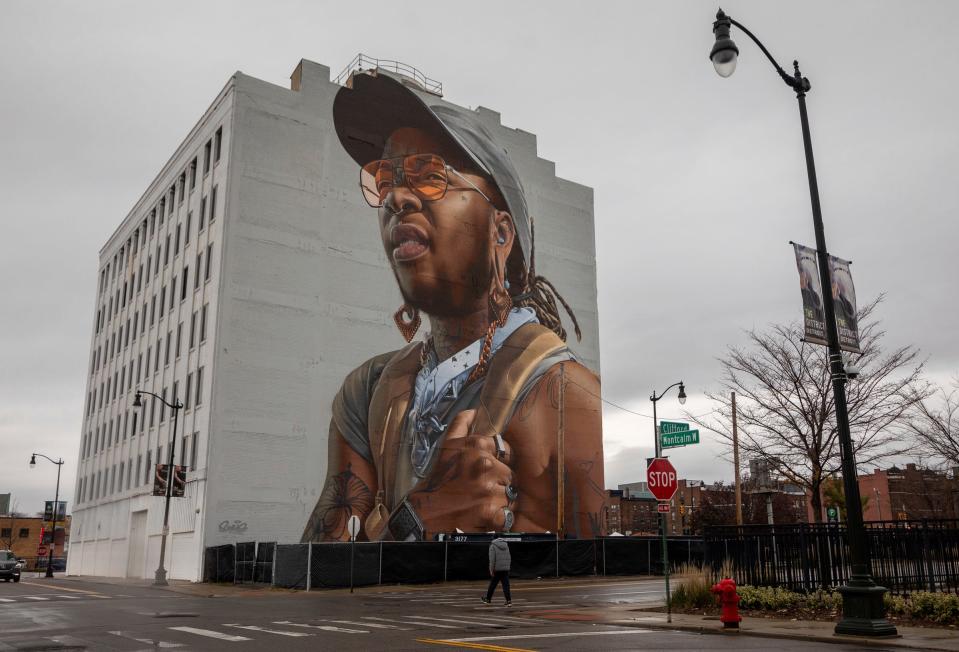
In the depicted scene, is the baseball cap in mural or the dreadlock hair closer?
the baseball cap in mural

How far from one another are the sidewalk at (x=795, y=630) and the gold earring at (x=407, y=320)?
34.2 m

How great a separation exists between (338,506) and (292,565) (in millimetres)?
13171

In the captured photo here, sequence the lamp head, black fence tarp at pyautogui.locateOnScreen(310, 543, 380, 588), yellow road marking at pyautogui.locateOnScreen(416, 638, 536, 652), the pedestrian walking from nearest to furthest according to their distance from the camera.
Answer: yellow road marking at pyautogui.locateOnScreen(416, 638, 536, 652) → the lamp head → the pedestrian walking → black fence tarp at pyautogui.locateOnScreen(310, 543, 380, 588)

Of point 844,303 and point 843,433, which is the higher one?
point 844,303

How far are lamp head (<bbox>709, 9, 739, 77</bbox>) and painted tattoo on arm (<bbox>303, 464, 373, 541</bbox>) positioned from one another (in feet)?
118

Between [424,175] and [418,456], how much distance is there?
17740 mm

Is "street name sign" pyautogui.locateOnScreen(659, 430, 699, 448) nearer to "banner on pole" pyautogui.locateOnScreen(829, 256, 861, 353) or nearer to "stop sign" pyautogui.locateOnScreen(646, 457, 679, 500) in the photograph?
"stop sign" pyautogui.locateOnScreen(646, 457, 679, 500)

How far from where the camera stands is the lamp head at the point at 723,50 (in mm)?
15438

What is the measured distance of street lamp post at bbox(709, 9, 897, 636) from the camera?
13.9 metres

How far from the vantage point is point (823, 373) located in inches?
1246

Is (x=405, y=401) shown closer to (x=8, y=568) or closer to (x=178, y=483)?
(x=178, y=483)

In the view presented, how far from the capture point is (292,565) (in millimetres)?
33219

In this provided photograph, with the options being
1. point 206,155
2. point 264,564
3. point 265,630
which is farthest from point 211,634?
point 206,155

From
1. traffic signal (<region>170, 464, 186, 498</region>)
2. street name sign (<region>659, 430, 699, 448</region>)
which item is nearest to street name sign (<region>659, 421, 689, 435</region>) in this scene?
street name sign (<region>659, 430, 699, 448</region>)
